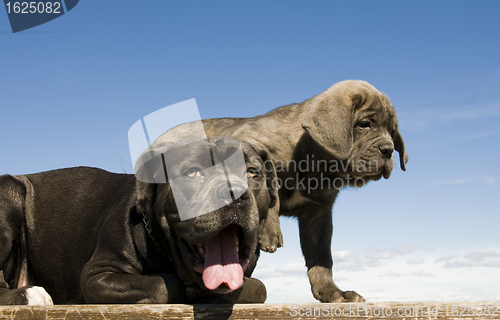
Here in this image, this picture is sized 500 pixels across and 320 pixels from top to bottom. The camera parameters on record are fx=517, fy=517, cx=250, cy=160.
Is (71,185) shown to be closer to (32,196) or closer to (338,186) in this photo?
(32,196)

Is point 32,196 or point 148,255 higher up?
point 32,196

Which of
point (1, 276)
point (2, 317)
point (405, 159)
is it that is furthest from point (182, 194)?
point (405, 159)

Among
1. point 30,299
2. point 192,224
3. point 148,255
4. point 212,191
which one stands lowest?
point 30,299

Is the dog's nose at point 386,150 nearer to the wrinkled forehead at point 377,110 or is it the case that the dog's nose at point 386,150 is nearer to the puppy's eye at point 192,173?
the wrinkled forehead at point 377,110

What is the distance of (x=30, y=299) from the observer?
3666mm

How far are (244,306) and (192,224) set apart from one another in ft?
2.35

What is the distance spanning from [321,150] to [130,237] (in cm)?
263

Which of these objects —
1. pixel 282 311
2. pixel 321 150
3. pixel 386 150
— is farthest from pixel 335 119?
pixel 282 311

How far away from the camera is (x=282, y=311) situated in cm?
278

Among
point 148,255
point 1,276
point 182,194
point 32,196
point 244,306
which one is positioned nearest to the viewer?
point 244,306

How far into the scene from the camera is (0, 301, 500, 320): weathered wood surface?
2750 millimetres

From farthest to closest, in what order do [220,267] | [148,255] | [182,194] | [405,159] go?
[405,159] < [148,255] < [182,194] < [220,267]

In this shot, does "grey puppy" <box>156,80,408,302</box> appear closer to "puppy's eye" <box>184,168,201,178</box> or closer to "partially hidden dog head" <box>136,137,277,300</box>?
"partially hidden dog head" <box>136,137,277,300</box>

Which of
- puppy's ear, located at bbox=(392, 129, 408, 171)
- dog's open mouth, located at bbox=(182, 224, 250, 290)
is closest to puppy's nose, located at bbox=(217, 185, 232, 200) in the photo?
dog's open mouth, located at bbox=(182, 224, 250, 290)
